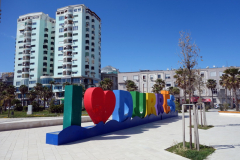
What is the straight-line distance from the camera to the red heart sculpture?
36.6ft

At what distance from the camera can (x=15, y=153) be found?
7570 millimetres

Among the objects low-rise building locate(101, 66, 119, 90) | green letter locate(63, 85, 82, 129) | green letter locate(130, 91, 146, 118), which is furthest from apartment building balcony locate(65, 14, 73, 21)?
green letter locate(63, 85, 82, 129)

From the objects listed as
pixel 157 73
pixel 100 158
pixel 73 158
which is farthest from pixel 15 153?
pixel 157 73

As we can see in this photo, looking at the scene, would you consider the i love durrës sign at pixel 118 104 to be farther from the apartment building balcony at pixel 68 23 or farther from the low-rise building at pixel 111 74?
the low-rise building at pixel 111 74

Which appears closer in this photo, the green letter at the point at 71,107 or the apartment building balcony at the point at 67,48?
the green letter at the point at 71,107

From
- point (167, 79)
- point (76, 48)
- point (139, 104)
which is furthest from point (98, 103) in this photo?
point (76, 48)

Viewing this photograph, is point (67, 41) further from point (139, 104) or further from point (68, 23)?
point (139, 104)

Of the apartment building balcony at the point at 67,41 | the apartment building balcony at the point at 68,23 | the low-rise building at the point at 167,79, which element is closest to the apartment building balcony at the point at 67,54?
the apartment building balcony at the point at 67,41

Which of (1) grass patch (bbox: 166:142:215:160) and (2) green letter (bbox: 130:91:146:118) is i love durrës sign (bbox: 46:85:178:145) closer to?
(2) green letter (bbox: 130:91:146:118)

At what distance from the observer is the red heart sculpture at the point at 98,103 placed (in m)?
11.1

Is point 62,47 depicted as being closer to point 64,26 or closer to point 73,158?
point 64,26

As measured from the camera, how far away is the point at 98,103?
11734mm

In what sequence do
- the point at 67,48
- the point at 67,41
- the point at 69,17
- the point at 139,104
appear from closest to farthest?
1. the point at 139,104
2. the point at 67,48
3. the point at 67,41
4. the point at 69,17

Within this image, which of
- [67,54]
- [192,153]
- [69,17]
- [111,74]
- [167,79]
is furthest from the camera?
[111,74]
